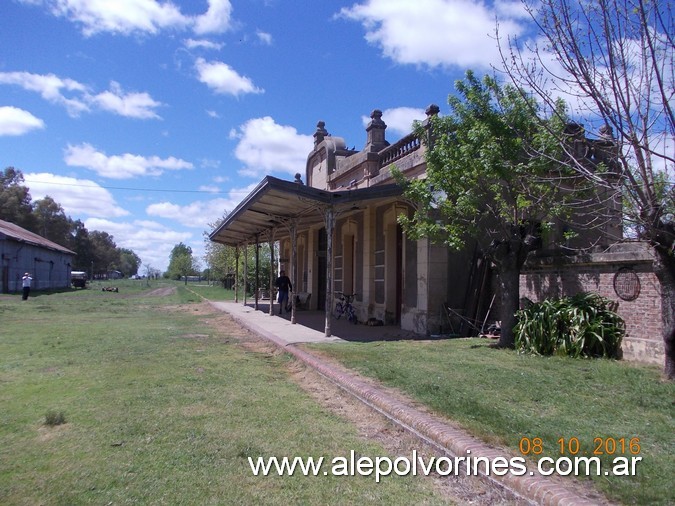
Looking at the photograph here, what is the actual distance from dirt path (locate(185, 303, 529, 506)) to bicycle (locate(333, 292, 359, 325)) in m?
7.47

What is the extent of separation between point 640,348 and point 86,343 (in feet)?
35.3

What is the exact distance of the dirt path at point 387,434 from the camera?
3943mm

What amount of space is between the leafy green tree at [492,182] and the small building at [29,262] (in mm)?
34333

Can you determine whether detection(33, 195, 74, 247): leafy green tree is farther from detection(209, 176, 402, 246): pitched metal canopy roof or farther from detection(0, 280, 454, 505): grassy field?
detection(0, 280, 454, 505): grassy field

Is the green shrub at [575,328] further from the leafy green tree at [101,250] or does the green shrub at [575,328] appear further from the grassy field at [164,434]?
the leafy green tree at [101,250]

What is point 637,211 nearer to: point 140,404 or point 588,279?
point 588,279

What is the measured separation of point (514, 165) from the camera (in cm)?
977

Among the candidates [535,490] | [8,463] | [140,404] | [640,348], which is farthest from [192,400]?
[640,348]

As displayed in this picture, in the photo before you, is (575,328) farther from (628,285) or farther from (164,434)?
(164,434)

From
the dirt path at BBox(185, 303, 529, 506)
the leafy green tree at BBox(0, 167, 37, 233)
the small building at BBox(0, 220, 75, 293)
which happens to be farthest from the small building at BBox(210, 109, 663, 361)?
the leafy green tree at BBox(0, 167, 37, 233)

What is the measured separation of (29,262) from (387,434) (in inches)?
1801

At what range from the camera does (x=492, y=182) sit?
36.6 ft

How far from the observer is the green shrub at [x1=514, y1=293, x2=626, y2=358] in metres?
8.66
